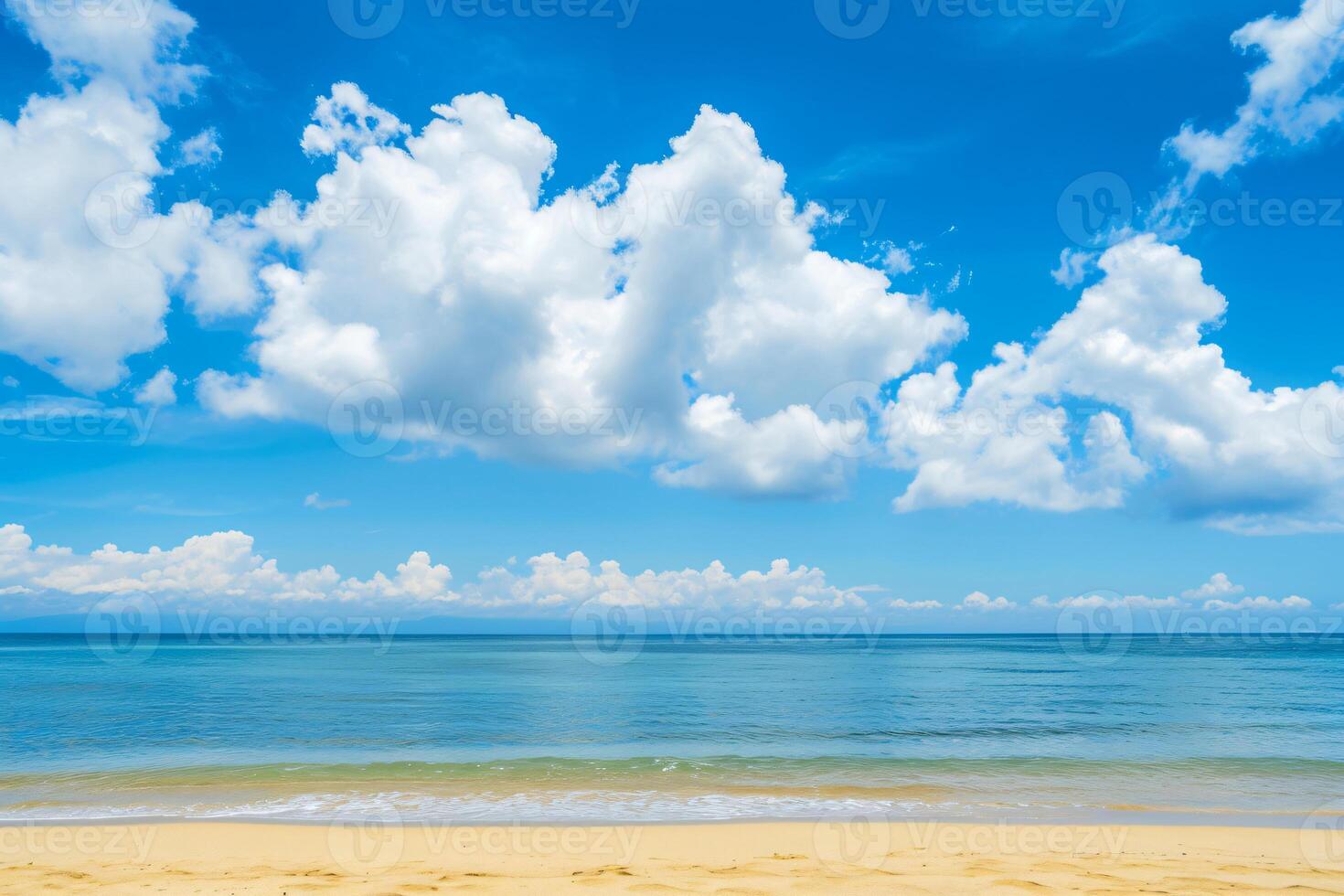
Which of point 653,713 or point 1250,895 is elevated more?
point 1250,895

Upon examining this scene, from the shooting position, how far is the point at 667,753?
21297mm

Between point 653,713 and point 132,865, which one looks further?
point 653,713

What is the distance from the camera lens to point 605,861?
11.5 m

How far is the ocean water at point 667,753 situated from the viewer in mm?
15578

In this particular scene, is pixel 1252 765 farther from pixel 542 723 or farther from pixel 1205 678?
pixel 1205 678

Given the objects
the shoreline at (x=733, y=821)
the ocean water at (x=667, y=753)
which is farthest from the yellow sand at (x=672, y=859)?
the ocean water at (x=667, y=753)

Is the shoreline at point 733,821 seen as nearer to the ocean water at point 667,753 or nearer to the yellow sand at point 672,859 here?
the ocean water at point 667,753

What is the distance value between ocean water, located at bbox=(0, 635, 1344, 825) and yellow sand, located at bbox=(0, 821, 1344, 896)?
136 centimetres

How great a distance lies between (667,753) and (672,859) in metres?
9.94

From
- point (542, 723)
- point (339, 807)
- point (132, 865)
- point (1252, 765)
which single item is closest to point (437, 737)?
point (542, 723)

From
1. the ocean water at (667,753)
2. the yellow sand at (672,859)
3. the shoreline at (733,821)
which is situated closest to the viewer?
the yellow sand at (672,859)

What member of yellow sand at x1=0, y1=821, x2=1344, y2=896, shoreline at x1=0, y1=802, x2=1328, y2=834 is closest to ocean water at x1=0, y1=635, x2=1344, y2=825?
shoreline at x1=0, y1=802, x2=1328, y2=834

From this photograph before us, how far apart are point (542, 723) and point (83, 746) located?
556 inches

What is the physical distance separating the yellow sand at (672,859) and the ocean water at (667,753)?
1363 mm
